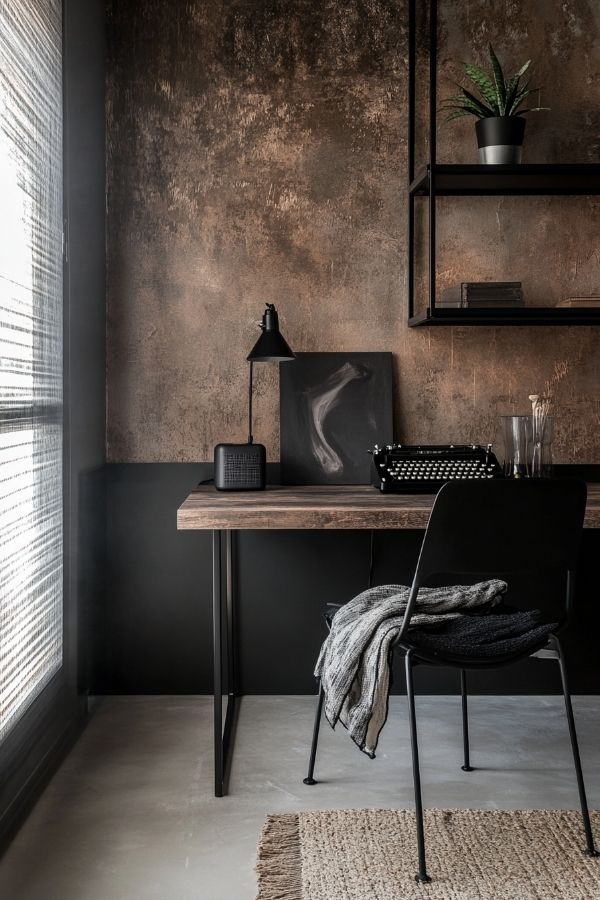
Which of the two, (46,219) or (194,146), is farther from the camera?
(194,146)

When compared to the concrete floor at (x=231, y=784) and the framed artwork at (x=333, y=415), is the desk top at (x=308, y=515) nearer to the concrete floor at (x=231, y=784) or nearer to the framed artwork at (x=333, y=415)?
the framed artwork at (x=333, y=415)

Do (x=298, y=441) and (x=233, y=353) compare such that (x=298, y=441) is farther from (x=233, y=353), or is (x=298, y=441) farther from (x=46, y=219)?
(x=46, y=219)

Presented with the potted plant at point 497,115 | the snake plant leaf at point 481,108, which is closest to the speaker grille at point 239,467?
the potted plant at point 497,115

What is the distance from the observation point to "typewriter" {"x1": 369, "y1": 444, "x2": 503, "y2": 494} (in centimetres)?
284

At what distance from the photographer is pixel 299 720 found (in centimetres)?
301

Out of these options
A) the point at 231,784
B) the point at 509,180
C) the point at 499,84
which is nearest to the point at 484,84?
the point at 499,84

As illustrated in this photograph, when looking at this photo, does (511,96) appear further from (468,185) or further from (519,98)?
(468,185)

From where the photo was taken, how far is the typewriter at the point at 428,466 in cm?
284

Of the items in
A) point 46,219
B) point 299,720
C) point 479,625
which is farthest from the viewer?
point 299,720

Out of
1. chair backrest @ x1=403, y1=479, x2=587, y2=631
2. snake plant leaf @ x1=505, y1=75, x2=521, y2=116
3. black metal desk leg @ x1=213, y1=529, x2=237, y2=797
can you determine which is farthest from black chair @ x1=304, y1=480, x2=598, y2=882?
snake plant leaf @ x1=505, y1=75, x2=521, y2=116

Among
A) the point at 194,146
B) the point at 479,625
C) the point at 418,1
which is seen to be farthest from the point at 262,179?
the point at 479,625

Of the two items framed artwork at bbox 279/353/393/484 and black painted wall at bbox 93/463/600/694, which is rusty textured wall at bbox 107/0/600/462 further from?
black painted wall at bbox 93/463/600/694

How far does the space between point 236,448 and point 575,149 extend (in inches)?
67.8

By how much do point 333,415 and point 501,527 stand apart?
129cm
